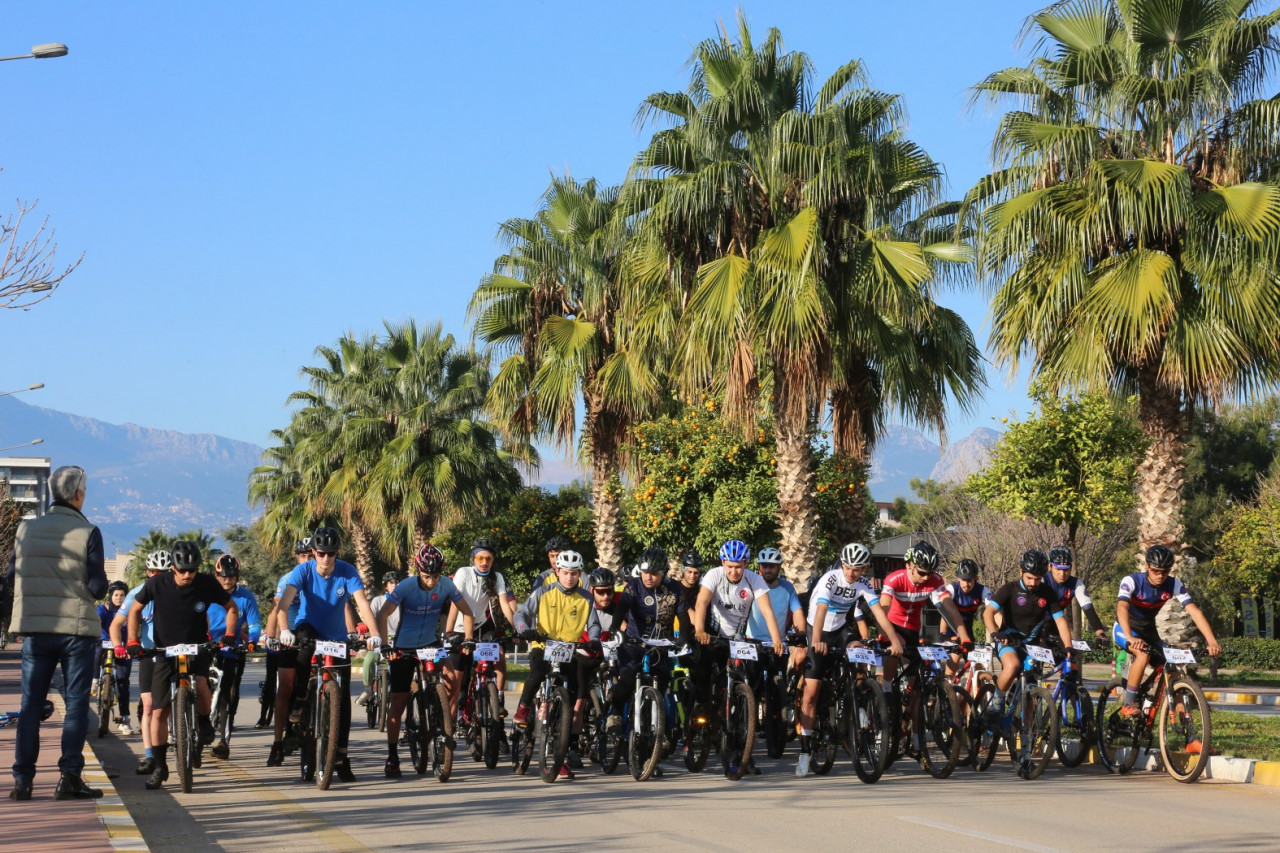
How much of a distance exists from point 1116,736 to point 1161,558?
1597 mm

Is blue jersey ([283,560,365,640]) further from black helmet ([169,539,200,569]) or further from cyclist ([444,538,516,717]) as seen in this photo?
cyclist ([444,538,516,717])

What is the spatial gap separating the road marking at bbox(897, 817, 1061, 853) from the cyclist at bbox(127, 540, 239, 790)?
17.6 ft

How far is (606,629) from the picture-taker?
40.8ft

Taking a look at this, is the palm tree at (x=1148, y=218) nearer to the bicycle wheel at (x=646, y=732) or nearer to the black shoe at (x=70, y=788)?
the bicycle wheel at (x=646, y=732)

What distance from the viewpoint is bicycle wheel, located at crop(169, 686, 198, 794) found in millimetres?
10633

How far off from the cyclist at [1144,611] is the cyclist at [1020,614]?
504 mm

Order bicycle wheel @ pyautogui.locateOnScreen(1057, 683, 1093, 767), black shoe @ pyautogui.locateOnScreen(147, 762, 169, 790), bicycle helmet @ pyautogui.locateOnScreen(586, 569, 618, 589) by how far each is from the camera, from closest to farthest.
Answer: black shoe @ pyautogui.locateOnScreen(147, 762, 169, 790), bicycle helmet @ pyautogui.locateOnScreen(586, 569, 618, 589), bicycle wheel @ pyautogui.locateOnScreen(1057, 683, 1093, 767)

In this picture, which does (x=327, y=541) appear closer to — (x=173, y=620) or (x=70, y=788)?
(x=173, y=620)

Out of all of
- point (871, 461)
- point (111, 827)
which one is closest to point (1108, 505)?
point (871, 461)

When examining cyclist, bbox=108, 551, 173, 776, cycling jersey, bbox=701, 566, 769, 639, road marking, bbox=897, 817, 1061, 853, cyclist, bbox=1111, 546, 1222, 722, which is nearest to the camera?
road marking, bbox=897, 817, 1061, 853

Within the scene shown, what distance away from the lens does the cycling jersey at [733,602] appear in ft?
41.8

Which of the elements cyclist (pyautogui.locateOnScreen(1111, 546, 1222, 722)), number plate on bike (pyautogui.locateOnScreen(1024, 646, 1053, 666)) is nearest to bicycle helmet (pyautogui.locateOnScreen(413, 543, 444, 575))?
number plate on bike (pyautogui.locateOnScreen(1024, 646, 1053, 666))

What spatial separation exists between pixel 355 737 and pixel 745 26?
1199 cm

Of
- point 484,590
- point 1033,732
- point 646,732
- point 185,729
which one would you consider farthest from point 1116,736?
point 185,729
